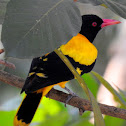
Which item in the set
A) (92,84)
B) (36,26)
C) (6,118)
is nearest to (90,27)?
(92,84)

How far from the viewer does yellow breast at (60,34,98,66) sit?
5.14 feet

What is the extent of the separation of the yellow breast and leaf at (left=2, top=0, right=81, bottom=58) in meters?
0.89

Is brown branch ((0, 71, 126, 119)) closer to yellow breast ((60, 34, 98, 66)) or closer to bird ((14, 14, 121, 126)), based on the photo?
bird ((14, 14, 121, 126))

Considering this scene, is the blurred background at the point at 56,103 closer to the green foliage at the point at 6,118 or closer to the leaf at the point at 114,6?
the green foliage at the point at 6,118

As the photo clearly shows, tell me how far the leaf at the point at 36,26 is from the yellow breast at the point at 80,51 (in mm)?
891

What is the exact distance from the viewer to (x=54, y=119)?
138 centimetres

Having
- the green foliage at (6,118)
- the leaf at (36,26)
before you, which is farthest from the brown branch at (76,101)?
the leaf at (36,26)

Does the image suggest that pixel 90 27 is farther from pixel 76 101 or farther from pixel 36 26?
pixel 36 26

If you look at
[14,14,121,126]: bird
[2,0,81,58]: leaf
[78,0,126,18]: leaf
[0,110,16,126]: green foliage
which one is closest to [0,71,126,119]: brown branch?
[14,14,121,126]: bird

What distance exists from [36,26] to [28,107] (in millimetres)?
954

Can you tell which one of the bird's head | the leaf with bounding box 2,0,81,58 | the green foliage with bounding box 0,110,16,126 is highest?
the leaf with bounding box 2,0,81,58

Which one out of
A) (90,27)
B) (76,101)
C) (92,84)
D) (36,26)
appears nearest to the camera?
(36,26)

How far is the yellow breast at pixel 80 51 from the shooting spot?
1.57 metres

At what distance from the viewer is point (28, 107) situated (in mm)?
1493
